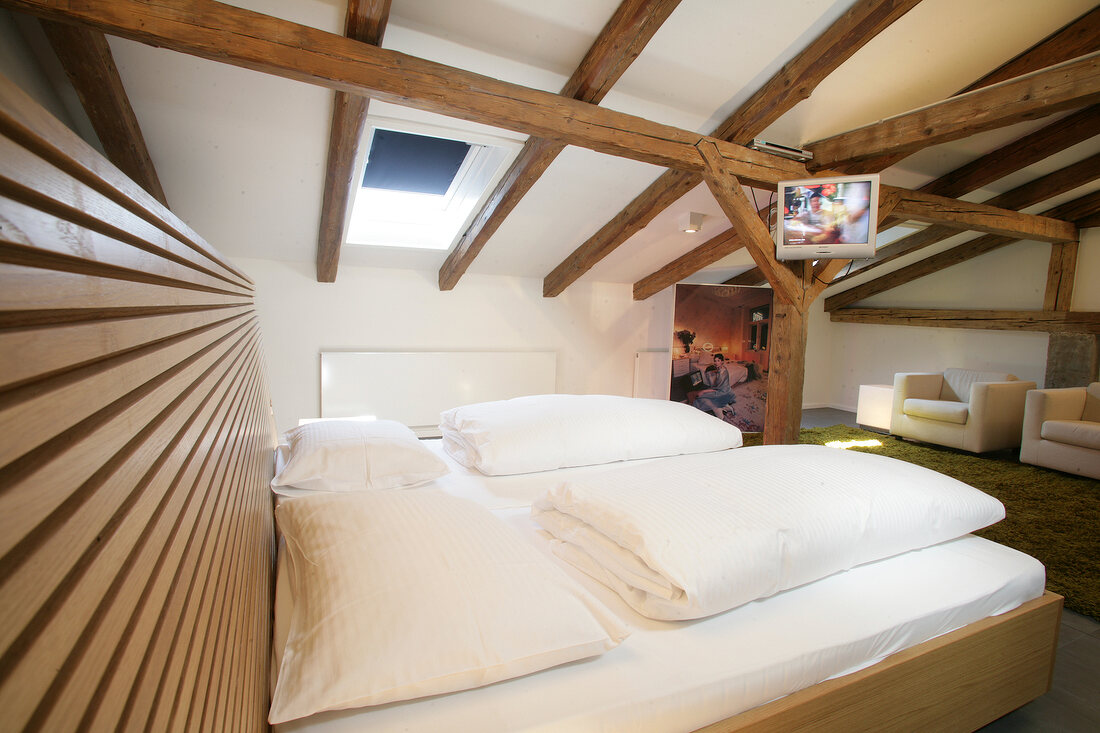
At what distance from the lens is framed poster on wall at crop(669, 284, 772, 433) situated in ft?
17.0

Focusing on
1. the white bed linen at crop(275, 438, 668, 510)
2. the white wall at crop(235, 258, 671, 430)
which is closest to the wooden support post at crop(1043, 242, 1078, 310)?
the white wall at crop(235, 258, 671, 430)

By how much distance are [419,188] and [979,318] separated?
18.3 ft

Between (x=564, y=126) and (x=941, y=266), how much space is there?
525cm

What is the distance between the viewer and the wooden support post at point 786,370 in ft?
11.6

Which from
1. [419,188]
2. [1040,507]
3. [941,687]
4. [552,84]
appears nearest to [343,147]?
[552,84]

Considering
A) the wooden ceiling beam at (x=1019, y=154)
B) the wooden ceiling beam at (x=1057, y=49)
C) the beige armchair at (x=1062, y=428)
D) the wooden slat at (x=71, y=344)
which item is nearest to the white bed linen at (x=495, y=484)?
the wooden slat at (x=71, y=344)

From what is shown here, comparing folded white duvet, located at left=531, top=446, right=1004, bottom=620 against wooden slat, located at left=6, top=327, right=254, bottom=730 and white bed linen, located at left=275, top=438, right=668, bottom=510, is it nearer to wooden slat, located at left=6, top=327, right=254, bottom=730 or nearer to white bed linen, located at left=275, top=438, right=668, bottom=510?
white bed linen, located at left=275, top=438, right=668, bottom=510

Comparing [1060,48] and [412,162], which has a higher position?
[1060,48]

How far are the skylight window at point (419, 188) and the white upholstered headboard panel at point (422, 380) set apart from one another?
36.8 inches

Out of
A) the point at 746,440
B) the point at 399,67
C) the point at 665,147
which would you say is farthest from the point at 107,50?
the point at 746,440

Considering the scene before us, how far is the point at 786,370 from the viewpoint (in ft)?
11.7

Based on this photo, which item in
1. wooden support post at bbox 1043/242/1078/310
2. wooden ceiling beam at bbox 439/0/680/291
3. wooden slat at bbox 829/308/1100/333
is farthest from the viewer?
wooden support post at bbox 1043/242/1078/310

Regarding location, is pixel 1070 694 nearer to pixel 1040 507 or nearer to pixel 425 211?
pixel 1040 507

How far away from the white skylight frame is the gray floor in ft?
10.9
